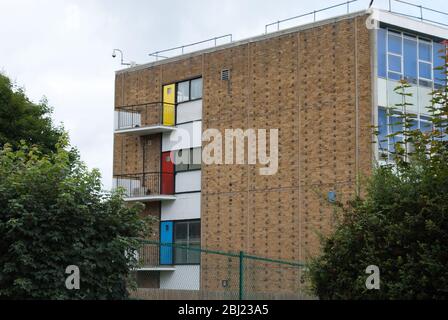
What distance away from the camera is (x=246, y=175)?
33969mm

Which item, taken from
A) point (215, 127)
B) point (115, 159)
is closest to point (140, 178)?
point (115, 159)

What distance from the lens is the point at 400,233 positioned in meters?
12.1

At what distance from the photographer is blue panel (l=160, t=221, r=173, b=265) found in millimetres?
36531

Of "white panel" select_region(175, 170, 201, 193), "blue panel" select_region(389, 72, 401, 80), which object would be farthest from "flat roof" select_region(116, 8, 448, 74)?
"white panel" select_region(175, 170, 201, 193)

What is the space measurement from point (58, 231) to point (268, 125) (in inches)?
796

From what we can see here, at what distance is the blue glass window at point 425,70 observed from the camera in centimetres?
3198

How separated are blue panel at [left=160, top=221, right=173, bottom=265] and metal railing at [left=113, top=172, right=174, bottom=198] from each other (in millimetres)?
1453

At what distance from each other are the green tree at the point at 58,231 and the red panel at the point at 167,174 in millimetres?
22567

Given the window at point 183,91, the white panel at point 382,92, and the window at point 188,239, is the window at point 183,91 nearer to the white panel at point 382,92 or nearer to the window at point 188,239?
the window at point 188,239

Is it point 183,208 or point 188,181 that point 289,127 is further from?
point 183,208

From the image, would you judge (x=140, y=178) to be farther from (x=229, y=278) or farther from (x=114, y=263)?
(x=114, y=263)

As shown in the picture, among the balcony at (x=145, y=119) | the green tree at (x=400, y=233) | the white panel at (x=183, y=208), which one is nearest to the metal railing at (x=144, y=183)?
the white panel at (x=183, y=208)

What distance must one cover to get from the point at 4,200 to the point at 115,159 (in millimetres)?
26408

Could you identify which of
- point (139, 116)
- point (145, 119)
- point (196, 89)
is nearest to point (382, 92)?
point (196, 89)
